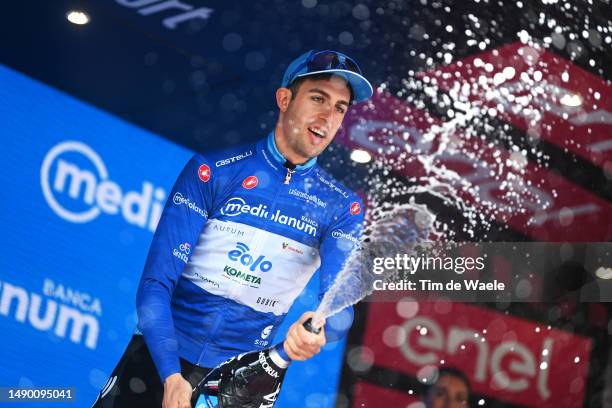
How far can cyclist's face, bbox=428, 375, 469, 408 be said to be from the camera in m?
2.68

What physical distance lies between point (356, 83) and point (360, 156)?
0.28 metres

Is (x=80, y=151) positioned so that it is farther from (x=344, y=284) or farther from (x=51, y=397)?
(x=344, y=284)

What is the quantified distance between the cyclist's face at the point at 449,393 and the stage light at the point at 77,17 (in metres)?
1.54

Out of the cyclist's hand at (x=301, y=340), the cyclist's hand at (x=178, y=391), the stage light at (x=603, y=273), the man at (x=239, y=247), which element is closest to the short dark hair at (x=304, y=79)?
the man at (x=239, y=247)

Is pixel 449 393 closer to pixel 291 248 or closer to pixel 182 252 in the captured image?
pixel 291 248

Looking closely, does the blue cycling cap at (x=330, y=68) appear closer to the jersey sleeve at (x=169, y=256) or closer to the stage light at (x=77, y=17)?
the jersey sleeve at (x=169, y=256)

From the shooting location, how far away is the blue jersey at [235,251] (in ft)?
7.19

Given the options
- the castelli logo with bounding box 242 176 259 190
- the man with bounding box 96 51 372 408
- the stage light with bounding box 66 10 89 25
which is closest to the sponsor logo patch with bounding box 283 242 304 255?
the man with bounding box 96 51 372 408

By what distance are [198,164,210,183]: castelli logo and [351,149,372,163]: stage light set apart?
50cm

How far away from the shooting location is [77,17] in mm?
2346

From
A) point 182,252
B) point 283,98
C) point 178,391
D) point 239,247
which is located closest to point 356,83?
point 283,98

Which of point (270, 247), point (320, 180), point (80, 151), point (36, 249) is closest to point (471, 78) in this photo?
point (320, 180)

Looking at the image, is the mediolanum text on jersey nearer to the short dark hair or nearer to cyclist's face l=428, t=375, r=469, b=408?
the short dark hair

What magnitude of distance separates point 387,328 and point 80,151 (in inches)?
42.7
